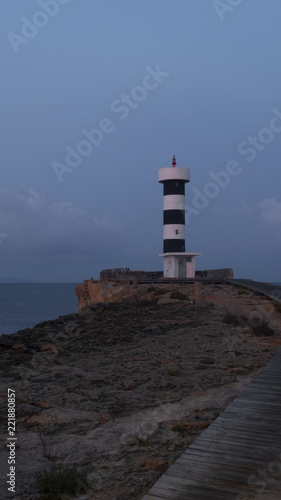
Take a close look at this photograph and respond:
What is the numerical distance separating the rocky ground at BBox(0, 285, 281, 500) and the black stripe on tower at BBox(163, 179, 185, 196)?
28.4m

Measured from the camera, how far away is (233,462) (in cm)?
505

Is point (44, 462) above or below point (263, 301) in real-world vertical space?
below

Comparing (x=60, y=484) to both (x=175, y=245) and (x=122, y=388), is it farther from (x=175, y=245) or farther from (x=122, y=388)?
(x=175, y=245)

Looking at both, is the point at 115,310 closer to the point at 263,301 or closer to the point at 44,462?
the point at 263,301

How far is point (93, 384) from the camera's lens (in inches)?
389

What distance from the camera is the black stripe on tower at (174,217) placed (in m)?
46.2

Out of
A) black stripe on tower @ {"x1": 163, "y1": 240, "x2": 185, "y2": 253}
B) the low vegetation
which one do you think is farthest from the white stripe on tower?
the low vegetation

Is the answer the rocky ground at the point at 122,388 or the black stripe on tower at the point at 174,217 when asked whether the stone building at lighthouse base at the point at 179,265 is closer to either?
the black stripe on tower at the point at 174,217

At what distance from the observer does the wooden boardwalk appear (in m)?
4.42

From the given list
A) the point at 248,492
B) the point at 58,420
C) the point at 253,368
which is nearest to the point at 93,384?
the point at 58,420

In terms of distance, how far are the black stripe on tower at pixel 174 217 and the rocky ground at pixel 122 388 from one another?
1078 inches

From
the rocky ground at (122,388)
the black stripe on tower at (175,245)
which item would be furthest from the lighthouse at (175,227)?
the rocky ground at (122,388)

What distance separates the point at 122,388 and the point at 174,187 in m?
38.3

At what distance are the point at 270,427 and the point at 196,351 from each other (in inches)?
263
